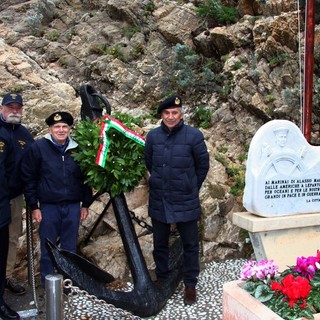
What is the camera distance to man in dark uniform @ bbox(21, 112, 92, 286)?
3.88 m

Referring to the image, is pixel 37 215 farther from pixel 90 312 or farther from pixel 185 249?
pixel 185 249

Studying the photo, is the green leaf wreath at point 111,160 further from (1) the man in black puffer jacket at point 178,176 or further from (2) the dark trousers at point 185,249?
(2) the dark trousers at point 185,249

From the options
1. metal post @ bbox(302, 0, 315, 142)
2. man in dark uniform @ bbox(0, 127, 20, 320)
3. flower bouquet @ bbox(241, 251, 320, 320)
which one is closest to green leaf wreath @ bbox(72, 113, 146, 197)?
man in dark uniform @ bbox(0, 127, 20, 320)

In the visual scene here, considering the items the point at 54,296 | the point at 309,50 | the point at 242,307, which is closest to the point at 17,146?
the point at 54,296

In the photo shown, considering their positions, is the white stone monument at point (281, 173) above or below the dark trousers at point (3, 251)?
above

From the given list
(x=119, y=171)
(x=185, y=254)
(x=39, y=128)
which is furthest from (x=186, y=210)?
A: (x=39, y=128)

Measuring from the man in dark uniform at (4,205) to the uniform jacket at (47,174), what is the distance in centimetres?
15

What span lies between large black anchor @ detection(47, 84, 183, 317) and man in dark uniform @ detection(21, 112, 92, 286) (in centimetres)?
48

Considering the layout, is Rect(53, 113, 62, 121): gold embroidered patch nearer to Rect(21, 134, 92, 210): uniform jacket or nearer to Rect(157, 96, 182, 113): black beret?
Rect(21, 134, 92, 210): uniform jacket

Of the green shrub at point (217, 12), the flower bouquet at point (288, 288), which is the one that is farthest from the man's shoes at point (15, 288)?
the green shrub at point (217, 12)

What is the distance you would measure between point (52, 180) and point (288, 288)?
2276 mm

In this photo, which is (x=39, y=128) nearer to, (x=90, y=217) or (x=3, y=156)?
(x=90, y=217)

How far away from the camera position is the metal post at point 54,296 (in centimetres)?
271

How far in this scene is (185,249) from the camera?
408 cm
